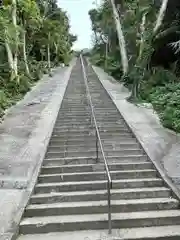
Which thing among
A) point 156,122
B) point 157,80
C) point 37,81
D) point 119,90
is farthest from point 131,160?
point 37,81

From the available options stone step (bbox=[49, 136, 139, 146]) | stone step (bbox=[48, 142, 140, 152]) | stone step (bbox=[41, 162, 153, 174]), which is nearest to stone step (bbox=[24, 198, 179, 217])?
stone step (bbox=[41, 162, 153, 174])

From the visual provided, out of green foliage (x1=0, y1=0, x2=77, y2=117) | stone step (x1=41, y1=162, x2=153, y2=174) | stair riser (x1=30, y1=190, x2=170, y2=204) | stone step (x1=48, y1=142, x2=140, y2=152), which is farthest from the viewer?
green foliage (x1=0, y1=0, x2=77, y2=117)

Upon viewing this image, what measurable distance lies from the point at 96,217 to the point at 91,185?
4.08 ft

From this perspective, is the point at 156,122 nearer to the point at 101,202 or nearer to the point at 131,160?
the point at 131,160

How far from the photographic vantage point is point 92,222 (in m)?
6.50

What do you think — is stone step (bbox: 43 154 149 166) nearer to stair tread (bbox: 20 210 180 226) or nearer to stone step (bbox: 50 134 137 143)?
stone step (bbox: 50 134 137 143)

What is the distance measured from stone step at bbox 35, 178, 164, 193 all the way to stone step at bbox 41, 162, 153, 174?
0.79 metres

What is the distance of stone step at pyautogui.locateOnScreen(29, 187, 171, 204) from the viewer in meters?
7.34

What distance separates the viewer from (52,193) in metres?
7.68

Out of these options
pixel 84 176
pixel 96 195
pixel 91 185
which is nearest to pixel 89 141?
pixel 84 176

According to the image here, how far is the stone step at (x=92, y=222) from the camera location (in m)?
6.45

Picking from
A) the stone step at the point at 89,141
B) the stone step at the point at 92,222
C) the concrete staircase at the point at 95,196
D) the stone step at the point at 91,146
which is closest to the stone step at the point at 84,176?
the concrete staircase at the point at 95,196

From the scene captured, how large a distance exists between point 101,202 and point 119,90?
1457cm

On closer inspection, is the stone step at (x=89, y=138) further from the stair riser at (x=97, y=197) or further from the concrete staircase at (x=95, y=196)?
the stair riser at (x=97, y=197)
